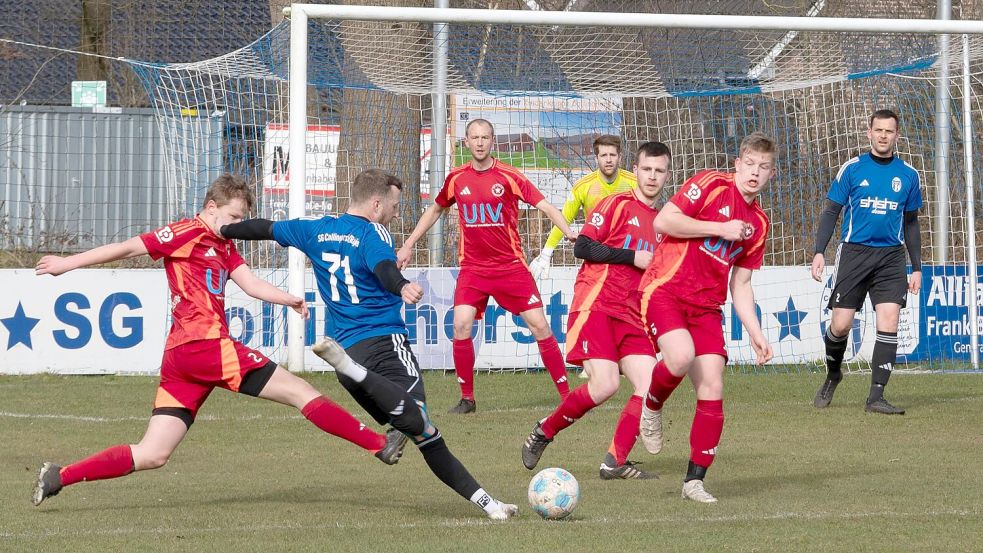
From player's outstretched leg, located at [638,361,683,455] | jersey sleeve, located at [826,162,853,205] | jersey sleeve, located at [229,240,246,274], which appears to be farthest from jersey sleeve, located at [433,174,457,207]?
jersey sleeve, located at [229,240,246,274]

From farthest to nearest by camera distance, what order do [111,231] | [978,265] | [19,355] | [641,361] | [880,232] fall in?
[111,231] → [978,265] → [19,355] → [880,232] → [641,361]

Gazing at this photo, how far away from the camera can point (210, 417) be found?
9.91m

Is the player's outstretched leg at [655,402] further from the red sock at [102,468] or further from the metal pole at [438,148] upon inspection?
the metal pole at [438,148]

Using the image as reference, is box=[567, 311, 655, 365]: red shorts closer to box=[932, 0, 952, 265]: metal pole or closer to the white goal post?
the white goal post

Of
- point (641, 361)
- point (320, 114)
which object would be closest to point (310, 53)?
point (320, 114)

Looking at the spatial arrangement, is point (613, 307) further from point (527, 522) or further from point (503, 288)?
point (503, 288)

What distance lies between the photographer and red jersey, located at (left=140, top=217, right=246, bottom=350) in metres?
6.28

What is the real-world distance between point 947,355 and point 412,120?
6.14 m

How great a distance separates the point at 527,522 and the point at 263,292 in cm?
180

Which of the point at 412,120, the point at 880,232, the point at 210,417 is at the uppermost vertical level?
the point at 412,120

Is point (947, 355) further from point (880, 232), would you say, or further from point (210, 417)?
point (210, 417)

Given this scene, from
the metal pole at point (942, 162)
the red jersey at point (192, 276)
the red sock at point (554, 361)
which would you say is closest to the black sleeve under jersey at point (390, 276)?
the red jersey at point (192, 276)

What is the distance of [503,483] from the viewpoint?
7051 millimetres

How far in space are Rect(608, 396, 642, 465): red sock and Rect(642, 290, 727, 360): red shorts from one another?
801 millimetres
